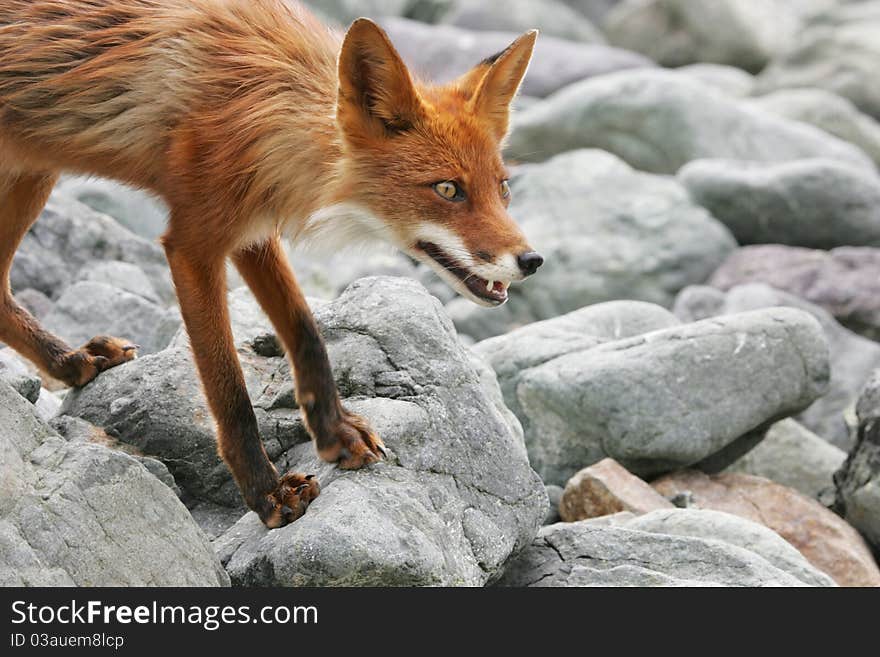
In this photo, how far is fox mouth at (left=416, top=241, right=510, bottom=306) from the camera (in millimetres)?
5875

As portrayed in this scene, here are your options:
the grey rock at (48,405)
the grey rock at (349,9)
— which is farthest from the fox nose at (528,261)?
the grey rock at (349,9)

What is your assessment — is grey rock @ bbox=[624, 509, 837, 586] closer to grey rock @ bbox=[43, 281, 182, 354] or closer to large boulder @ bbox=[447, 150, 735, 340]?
grey rock @ bbox=[43, 281, 182, 354]

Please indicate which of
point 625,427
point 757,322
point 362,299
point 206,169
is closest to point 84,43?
point 206,169

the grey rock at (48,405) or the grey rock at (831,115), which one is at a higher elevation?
the grey rock at (48,405)

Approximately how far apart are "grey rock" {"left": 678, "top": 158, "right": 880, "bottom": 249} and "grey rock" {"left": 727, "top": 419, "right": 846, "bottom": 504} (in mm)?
5708

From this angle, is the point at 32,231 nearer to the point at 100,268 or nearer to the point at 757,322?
the point at 100,268

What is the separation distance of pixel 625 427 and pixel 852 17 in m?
20.9

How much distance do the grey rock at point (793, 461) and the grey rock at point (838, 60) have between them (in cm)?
1547

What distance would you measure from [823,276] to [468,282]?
30.4 ft

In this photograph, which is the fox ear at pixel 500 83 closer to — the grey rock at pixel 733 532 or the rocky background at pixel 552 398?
the rocky background at pixel 552 398

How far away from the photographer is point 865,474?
29.0 ft

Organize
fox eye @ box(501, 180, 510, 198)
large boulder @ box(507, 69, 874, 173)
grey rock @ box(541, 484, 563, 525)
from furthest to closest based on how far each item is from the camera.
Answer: large boulder @ box(507, 69, 874, 173)
grey rock @ box(541, 484, 563, 525)
fox eye @ box(501, 180, 510, 198)

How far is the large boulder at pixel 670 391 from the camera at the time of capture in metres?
8.95

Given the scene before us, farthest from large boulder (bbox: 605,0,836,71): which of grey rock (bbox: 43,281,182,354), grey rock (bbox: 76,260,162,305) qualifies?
grey rock (bbox: 43,281,182,354)
